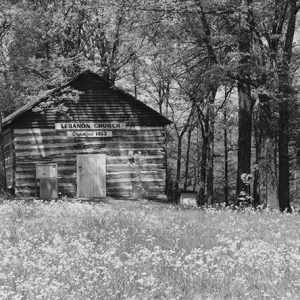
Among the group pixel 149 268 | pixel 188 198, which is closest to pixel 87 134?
pixel 188 198

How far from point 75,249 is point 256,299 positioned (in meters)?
3.26

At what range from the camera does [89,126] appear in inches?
1160

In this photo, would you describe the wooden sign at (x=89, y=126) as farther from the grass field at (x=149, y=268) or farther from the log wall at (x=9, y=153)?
the grass field at (x=149, y=268)

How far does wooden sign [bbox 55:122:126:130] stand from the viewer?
95.7 feet

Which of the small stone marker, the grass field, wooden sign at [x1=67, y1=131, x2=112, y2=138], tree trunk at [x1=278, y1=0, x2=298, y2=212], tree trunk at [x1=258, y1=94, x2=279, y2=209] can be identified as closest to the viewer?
the grass field

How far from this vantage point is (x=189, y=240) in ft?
28.1

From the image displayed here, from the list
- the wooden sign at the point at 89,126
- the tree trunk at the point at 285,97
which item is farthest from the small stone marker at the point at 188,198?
the tree trunk at the point at 285,97

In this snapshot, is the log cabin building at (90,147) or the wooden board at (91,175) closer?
the log cabin building at (90,147)

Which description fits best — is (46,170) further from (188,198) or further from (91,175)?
(188,198)

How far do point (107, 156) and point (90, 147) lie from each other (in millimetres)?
1102

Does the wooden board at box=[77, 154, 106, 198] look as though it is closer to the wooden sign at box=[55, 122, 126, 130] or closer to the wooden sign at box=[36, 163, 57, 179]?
the wooden sign at box=[36, 163, 57, 179]

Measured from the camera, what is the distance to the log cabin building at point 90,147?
2880cm

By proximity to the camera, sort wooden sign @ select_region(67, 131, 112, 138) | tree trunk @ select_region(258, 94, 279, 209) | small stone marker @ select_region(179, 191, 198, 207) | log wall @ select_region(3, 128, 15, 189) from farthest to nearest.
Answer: log wall @ select_region(3, 128, 15, 189) → wooden sign @ select_region(67, 131, 112, 138) → small stone marker @ select_region(179, 191, 198, 207) → tree trunk @ select_region(258, 94, 279, 209)

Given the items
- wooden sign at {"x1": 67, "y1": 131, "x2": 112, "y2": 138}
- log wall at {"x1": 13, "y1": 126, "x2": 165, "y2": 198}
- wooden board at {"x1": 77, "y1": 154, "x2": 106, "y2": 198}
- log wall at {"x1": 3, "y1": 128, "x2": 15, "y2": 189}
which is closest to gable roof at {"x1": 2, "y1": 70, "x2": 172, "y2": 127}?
log wall at {"x1": 13, "y1": 126, "x2": 165, "y2": 198}
